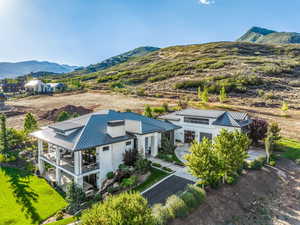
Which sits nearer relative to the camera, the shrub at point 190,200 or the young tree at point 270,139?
the shrub at point 190,200

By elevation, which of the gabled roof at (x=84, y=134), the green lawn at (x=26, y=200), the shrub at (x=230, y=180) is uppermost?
the gabled roof at (x=84, y=134)

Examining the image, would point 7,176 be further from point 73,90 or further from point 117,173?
point 73,90

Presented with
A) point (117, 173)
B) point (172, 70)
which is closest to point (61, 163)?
point (117, 173)

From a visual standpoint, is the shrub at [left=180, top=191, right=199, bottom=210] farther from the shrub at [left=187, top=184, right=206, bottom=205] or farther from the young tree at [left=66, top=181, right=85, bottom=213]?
the young tree at [left=66, top=181, right=85, bottom=213]

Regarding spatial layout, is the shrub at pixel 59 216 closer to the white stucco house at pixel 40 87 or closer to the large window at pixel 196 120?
the large window at pixel 196 120

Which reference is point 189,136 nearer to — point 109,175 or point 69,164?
point 109,175

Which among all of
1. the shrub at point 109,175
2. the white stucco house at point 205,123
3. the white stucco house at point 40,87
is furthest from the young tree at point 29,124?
the white stucco house at point 40,87
